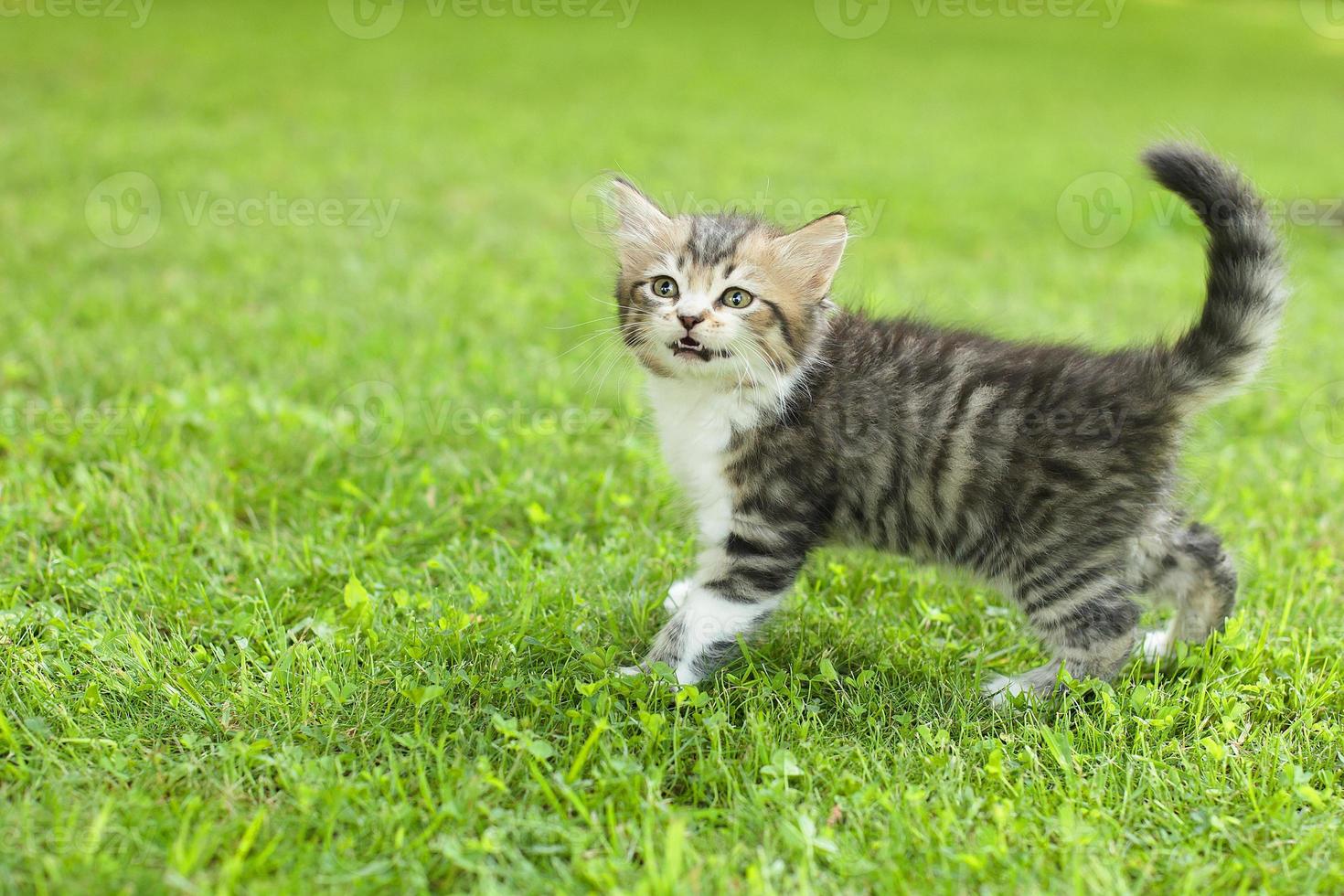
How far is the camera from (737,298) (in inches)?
126

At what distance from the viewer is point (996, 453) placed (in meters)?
3.03

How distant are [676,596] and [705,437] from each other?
24.8 inches

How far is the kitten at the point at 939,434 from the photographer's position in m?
2.99

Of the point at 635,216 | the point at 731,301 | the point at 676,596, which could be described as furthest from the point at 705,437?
the point at 635,216

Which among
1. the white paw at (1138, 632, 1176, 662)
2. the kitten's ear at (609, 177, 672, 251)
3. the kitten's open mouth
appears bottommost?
the white paw at (1138, 632, 1176, 662)

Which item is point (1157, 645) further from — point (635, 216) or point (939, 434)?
point (635, 216)

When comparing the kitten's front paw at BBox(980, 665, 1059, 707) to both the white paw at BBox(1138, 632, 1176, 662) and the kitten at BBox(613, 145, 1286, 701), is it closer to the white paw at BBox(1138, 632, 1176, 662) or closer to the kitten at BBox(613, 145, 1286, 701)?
the kitten at BBox(613, 145, 1286, 701)

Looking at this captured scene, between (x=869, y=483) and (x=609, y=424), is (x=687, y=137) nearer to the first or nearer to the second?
(x=609, y=424)

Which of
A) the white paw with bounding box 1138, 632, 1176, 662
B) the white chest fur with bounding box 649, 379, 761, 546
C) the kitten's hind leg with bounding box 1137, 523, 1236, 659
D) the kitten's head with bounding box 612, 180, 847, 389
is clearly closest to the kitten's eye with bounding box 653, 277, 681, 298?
the kitten's head with bounding box 612, 180, 847, 389

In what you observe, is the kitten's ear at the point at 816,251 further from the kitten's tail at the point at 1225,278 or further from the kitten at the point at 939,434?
the kitten's tail at the point at 1225,278

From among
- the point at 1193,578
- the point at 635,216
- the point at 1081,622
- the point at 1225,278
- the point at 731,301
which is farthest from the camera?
the point at 635,216

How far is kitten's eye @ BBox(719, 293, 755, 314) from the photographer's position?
10.5ft

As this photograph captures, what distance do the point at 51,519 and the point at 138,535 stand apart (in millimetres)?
350

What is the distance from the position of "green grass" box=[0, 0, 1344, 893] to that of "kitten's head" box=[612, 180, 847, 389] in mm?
737
